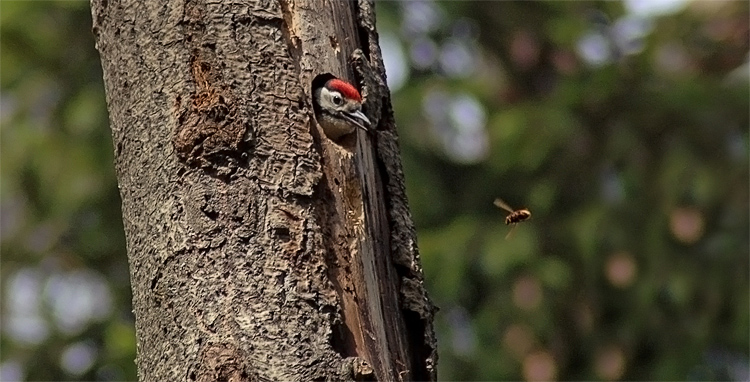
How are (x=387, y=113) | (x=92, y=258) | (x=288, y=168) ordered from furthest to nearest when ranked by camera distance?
(x=92, y=258)
(x=387, y=113)
(x=288, y=168)

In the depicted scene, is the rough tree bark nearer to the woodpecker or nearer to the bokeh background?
the woodpecker

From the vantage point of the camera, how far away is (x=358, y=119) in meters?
2.23

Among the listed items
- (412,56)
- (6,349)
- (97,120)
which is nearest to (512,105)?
(412,56)

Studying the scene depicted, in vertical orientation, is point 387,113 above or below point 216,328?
above

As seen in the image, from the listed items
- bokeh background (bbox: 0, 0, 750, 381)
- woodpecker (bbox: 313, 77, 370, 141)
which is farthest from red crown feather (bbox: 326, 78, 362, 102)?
bokeh background (bbox: 0, 0, 750, 381)

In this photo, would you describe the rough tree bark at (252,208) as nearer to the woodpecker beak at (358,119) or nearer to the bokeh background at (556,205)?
the woodpecker beak at (358,119)

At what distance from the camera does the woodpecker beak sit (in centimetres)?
211

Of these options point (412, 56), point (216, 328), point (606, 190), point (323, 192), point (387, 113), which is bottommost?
point (216, 328)

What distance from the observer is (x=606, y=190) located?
18.5 feet

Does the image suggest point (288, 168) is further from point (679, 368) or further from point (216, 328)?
point (679, 368)

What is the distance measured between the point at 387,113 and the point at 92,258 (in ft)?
12.4

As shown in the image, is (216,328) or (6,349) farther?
(6,349)

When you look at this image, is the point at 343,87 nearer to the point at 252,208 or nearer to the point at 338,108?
the point at 338,108

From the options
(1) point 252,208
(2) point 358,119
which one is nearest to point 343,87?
(2) point 358,119
